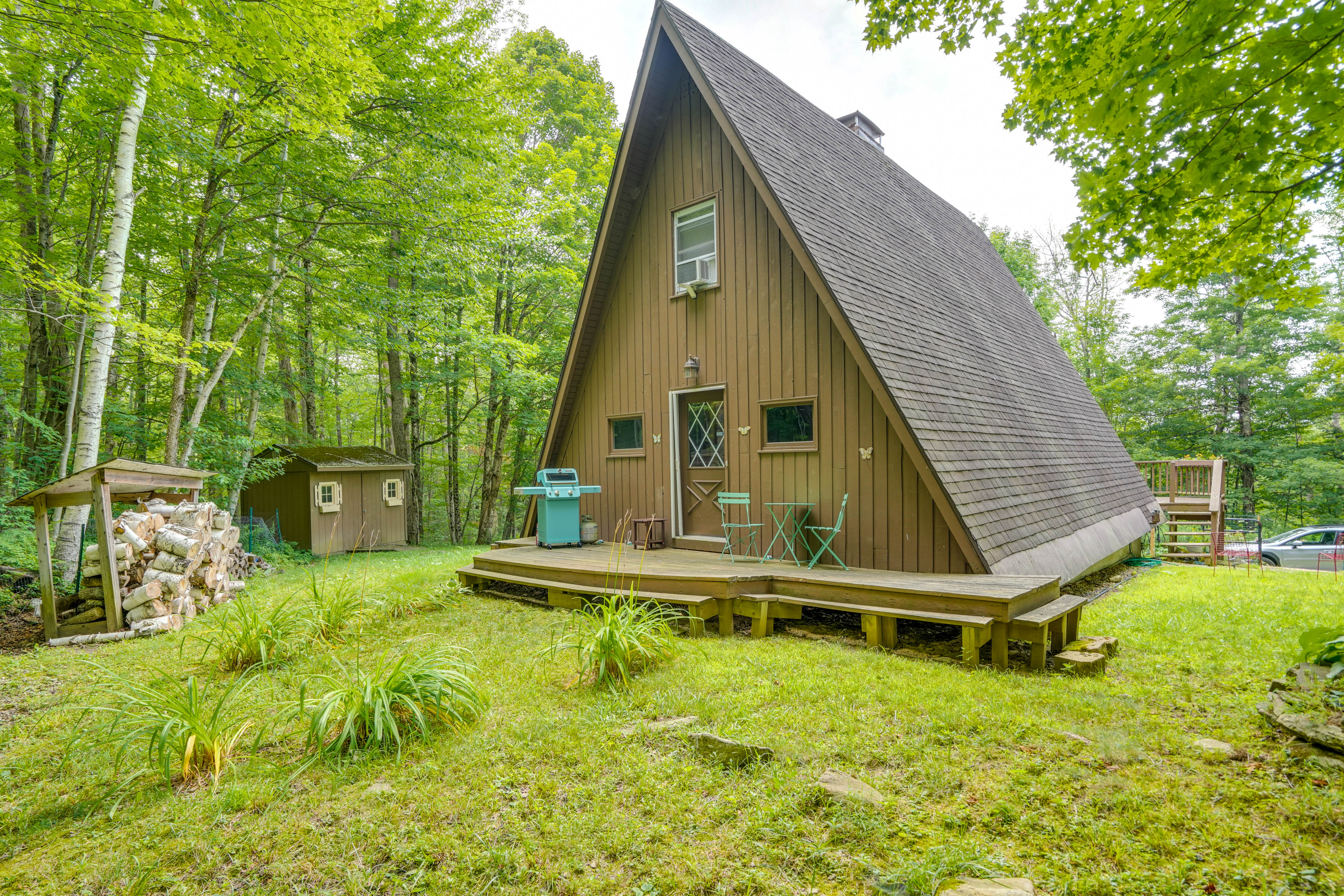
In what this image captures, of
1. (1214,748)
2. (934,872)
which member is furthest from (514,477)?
(934,872)

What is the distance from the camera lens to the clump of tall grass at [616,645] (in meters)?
3.75

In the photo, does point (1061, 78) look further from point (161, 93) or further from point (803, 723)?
point (161, 93)

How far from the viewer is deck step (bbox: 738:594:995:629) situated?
4.07 metres

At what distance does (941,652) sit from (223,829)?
4406 mm

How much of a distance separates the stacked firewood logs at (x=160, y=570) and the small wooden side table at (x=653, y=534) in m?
4.69

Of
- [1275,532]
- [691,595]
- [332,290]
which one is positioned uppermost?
[332,290]

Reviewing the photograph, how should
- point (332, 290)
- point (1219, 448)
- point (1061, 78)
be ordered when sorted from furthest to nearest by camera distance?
point (1219, 448)
point (332, 290)
point (1061, 78)

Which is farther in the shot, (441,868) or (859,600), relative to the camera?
(859,600)

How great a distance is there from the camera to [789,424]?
634 cm

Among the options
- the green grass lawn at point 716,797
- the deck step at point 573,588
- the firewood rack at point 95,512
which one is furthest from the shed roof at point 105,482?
the deck step at point 573,588

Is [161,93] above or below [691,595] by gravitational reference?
above

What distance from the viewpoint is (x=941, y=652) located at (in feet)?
14.8

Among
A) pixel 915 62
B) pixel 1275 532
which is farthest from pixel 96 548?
pixel 1275 532

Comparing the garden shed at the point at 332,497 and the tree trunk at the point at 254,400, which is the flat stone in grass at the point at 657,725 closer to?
the tree trunk at the point at 254,400
